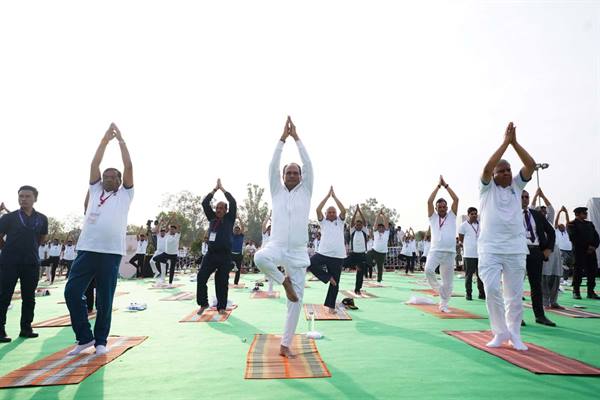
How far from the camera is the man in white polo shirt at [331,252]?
8.41 meters

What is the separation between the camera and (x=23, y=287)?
638cm

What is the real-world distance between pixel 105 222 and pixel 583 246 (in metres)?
11.9

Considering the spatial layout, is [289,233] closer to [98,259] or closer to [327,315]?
[98,259]

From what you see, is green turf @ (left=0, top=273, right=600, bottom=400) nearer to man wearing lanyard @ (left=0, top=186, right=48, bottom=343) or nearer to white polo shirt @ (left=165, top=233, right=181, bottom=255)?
man wearing lanyard @ (left=0, top=186, right=48, bottom=343)

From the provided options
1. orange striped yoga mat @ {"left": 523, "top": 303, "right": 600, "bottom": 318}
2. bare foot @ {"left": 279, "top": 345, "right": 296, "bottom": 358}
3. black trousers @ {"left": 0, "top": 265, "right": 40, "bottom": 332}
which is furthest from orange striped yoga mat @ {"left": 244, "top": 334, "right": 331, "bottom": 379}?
orange striped yoga mat @ {"left": 523, "top": 303, "right": 600, "bottom": 318}

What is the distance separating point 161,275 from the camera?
16.7 meters

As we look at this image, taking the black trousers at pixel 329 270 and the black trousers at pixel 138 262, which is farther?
the black trousers at pixel 138 262

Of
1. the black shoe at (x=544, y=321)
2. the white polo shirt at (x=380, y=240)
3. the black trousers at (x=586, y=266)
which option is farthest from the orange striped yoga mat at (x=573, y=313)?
the white polo shirt at (x=380, y=240)

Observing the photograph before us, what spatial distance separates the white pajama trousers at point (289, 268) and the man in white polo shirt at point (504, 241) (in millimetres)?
Answer: 2352

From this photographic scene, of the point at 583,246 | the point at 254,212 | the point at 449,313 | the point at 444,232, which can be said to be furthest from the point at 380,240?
the point at 254,212

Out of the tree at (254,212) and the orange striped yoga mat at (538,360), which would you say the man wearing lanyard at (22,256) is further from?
the tree at (254,212)

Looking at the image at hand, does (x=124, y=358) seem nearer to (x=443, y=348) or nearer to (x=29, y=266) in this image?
(x=29, y=266)

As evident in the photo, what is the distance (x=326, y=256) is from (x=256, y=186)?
61349 millimetres

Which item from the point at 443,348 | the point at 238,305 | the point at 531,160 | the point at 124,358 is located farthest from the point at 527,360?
the point at 238,305
